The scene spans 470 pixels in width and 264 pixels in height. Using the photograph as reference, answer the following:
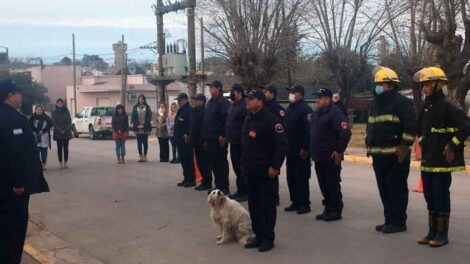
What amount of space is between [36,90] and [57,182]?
5376 centimetres

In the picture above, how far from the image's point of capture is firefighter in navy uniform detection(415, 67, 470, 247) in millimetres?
6719

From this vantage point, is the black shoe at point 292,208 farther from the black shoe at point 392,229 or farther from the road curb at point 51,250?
the road curb at point 51,250

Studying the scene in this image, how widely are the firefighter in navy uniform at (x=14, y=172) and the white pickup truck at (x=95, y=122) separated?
26.4 m

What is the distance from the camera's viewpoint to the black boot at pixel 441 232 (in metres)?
6.90

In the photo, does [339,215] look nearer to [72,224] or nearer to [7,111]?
[72,224]

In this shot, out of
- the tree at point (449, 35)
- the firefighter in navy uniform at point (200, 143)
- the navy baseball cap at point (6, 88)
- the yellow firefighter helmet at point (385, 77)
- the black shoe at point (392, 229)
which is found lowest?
the black shoe at point (392, 229)

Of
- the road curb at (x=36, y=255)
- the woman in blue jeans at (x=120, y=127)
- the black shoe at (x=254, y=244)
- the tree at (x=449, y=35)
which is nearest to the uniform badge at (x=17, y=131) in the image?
the road curb at (x=36, y=255)

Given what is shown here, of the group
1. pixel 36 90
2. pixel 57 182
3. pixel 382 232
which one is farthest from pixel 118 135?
pixel 36 90

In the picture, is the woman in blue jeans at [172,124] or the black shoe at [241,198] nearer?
the black shoe at [241,198]

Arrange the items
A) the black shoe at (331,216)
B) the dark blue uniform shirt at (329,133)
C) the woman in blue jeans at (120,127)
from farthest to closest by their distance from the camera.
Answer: the woman in blue jeans at (120,127) < the black shoe at (331,216) < the dark blue uniform shirt at (329,133)

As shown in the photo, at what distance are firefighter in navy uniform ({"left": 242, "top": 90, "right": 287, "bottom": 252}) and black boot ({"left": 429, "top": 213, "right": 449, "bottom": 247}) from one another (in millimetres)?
1824

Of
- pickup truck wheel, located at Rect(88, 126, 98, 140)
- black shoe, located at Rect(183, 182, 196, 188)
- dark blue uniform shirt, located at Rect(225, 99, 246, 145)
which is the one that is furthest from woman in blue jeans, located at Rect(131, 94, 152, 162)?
pickup truck wheel, located at Rect(88, 126, 98, 140)

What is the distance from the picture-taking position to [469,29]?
2047 cm

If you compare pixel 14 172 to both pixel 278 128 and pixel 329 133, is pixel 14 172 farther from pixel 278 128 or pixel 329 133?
pixel 329 133
